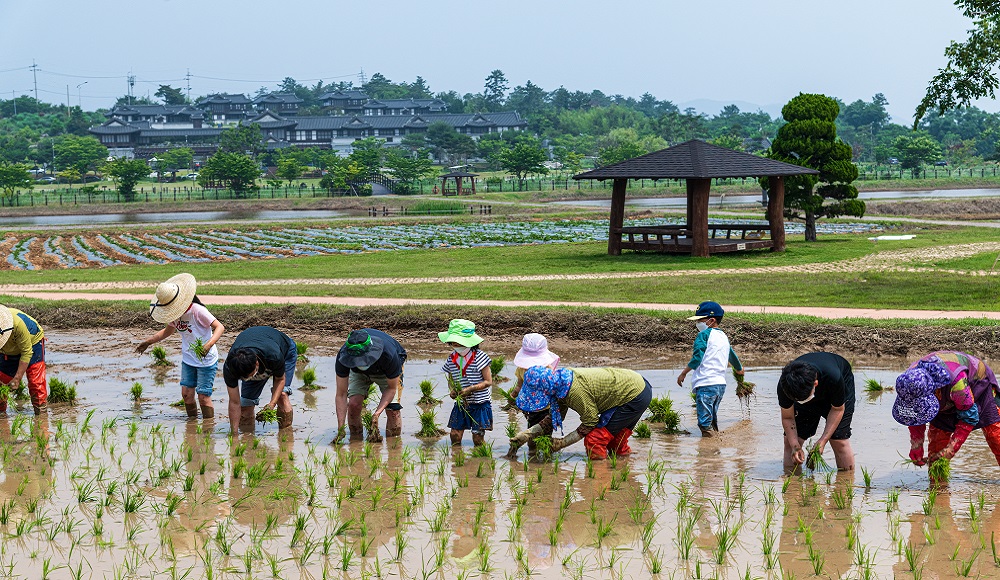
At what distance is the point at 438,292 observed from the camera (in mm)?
19172

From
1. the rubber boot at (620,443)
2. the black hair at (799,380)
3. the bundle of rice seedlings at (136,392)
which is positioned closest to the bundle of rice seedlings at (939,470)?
the black hair at (799,380)

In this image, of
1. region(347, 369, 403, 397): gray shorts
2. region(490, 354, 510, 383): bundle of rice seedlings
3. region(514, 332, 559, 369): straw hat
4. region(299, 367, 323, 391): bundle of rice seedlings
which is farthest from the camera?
region(490, 354, 510, 383): bundle of rice seedlings

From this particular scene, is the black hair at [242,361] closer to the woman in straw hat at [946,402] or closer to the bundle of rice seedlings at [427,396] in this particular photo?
the bundle of rice seedlings at [427,396]

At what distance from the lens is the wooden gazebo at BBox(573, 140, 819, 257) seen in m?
26.9

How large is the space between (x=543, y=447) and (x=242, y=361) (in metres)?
2.58

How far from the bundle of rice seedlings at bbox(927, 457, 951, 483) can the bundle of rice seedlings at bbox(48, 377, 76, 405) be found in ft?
28.0

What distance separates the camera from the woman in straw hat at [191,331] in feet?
32.6

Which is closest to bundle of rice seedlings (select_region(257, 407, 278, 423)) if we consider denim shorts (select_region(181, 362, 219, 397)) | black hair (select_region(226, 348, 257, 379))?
denim shorts (select_region(181, 362, 219, 397))

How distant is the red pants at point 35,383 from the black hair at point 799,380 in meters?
7.34

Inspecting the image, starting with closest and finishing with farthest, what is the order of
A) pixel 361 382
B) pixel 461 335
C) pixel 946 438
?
pixel 946 438 → pixel 461 335 → pixel 361 382

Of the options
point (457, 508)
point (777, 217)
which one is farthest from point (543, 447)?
point (777, 217)

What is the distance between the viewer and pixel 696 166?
27141 mm

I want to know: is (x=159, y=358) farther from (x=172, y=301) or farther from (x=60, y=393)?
(x=172, y=301)

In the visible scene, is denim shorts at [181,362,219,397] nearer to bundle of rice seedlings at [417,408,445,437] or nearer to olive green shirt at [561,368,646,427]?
bundle of rice seedlings at [417,408,445,437]
